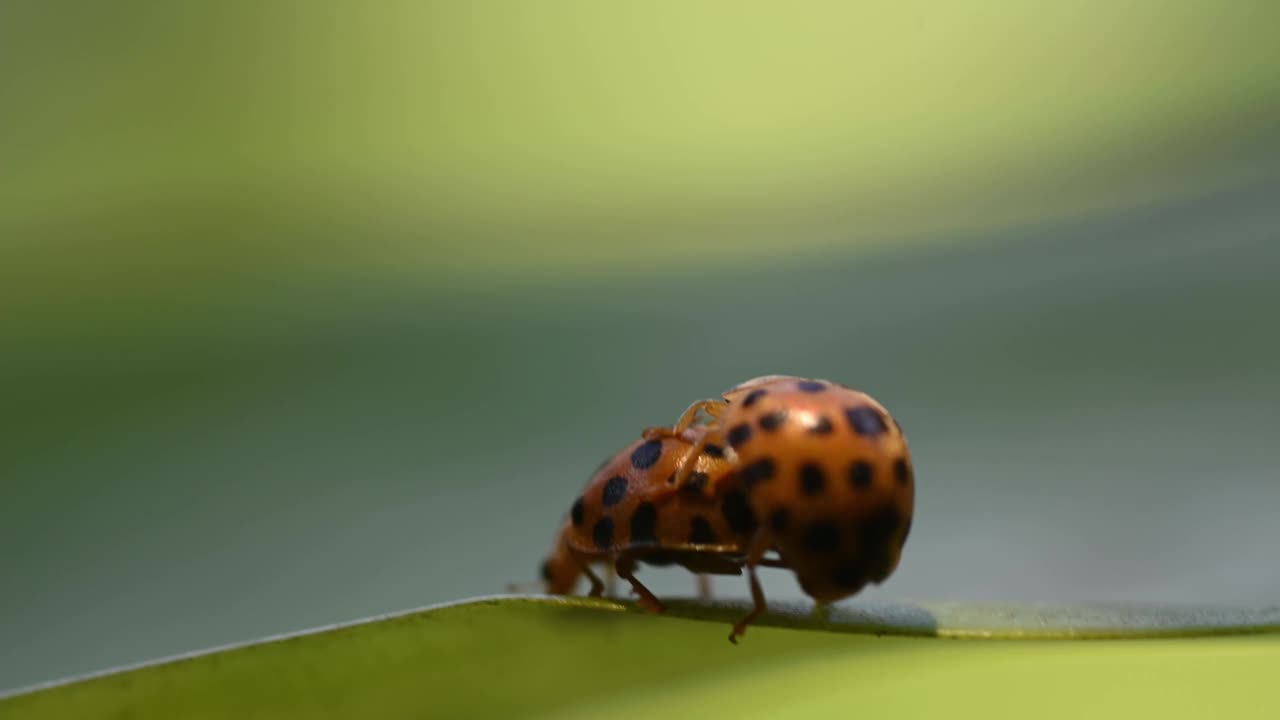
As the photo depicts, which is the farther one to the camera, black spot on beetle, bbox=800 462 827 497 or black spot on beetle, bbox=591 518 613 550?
black spot on beetle, bbox=591 518 613 550

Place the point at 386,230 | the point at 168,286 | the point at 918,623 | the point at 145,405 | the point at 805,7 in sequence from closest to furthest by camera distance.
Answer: the point at 918,623 < the point at 145,405 < the point at 168,286 < the point at 386,230 < the point at 805,7

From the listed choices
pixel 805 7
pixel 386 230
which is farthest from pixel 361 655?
pixel 805 7

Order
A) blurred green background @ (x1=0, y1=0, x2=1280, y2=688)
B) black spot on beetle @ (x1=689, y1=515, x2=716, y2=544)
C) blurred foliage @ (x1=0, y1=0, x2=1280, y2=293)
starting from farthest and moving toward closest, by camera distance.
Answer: blurred foliage @ (x1=0, y1=0, x2=1280, y2=293)
blurred green background @ (x1=0, y1=0, x2=1280, y2=688)
black spot on beetle @ (x1=689, y1=515, x2=716, y2=544)

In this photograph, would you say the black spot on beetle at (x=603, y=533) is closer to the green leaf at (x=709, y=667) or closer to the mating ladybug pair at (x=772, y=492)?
the mating ladybug pair at (x=772, y=492)

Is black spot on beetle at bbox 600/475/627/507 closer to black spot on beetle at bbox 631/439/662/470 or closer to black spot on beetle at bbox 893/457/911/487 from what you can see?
black spot on beetle at bbox 631/439/662/470

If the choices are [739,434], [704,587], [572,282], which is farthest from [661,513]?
[572,282]

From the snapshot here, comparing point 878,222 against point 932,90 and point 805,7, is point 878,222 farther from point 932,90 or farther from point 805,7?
point 805,7

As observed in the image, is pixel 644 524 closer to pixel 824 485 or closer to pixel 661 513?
pixel 661 513

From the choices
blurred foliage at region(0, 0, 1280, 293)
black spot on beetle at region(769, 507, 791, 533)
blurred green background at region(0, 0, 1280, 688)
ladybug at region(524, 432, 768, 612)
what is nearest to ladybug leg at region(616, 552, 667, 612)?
ladybug at region(524, 432, 768, 612)
